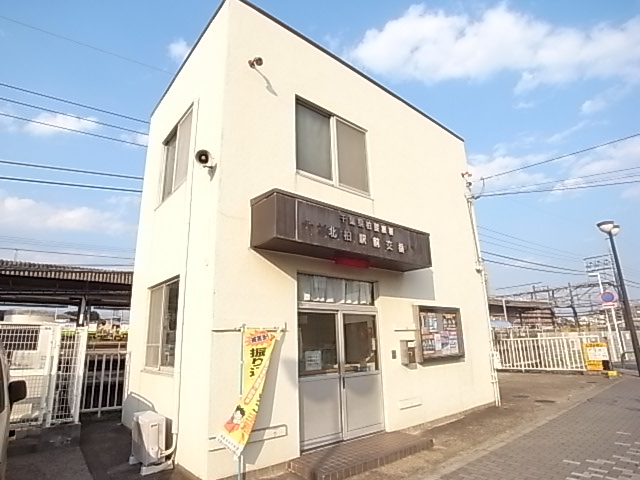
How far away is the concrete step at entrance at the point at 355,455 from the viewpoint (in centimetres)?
443

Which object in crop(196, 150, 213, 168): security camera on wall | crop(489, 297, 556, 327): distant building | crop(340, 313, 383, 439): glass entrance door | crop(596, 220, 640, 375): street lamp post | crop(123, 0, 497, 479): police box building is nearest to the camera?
crop(123, 0, 497, 479): police box building

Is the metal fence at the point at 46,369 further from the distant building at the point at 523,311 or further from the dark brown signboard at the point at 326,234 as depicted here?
the distant building at the point at 523,311

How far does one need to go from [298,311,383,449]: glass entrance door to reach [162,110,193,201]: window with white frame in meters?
3.22

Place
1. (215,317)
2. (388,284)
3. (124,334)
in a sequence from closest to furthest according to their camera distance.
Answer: (215,317), (388,284), (124,334)

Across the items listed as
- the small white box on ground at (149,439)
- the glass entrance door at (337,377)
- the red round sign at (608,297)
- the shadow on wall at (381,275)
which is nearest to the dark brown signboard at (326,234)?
the shadow on wall at (381,275)

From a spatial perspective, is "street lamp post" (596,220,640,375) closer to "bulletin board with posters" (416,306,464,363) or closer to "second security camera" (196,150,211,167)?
"bulletin board with posters" (416,306,464,363)

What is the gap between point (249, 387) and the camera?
4.37 metres

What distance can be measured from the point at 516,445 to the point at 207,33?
780cm

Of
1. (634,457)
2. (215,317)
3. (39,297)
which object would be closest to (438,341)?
(634,457)

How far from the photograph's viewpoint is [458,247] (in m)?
8.80

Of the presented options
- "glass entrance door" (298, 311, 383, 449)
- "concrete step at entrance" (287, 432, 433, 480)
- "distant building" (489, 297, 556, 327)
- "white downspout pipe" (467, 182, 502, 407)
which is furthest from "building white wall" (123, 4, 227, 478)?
"distant building" (489, 297, 556, 327)

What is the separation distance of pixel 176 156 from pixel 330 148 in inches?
109

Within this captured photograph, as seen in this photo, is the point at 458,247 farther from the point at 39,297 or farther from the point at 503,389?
the point at 39,297

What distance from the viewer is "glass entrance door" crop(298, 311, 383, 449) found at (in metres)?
5.23
